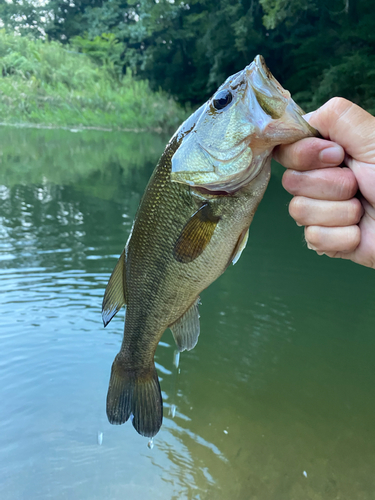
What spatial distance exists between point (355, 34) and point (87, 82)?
1923 cm

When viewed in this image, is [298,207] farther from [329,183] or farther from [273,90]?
[273,90]

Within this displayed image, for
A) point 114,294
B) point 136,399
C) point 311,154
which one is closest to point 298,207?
point 311,154

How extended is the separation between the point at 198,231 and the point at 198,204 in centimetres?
10

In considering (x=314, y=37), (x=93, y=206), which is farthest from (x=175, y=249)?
(x=314, y=37)

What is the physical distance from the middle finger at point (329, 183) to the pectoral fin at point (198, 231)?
375 mm

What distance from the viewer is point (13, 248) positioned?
602cm

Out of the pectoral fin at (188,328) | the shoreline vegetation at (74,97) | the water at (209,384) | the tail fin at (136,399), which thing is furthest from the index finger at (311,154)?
the shoreline vegetation at (74,97)

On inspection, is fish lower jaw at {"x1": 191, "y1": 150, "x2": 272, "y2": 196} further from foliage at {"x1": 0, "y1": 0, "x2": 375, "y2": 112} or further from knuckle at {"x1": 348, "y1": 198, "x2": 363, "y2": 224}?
foliage at {"x1": 0, "y1": 0, "x2": 375, "y2": 112}

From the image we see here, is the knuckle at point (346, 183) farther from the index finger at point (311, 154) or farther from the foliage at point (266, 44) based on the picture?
the foliage at point (266, 44)

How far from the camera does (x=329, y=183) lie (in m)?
1.58

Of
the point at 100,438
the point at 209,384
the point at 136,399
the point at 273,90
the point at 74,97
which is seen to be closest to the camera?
the point at 273,90

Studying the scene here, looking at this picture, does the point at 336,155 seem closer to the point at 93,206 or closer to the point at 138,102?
the point at 93,206

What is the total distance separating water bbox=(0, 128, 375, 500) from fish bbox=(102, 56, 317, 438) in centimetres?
111

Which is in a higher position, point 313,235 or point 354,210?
point 354,210
